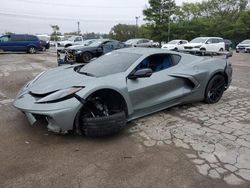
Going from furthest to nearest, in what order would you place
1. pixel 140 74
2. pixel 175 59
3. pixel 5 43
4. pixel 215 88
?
pixel 5 43 → pixel 215 88 → pixel 175 59 → pixel 140 74

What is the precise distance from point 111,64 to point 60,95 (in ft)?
4.26

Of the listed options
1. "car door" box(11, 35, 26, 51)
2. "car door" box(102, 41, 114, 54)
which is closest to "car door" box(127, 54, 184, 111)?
"car door" box(102, 41, 114, 54)

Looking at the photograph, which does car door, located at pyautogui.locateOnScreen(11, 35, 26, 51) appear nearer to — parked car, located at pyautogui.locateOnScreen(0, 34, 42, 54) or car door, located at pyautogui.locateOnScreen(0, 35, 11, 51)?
parked car, located at pyautogui.locateOnScreen(0, 34, 42, 54)

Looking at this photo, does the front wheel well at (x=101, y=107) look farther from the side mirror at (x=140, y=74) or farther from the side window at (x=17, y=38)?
the side window at (x=17, y=38)

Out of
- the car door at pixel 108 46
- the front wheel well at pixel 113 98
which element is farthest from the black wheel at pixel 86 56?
the front wheel well at pixel 113 98

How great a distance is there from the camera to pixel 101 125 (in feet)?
11.4

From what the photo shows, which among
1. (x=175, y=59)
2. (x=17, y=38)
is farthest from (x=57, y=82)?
(x=17, y=38)

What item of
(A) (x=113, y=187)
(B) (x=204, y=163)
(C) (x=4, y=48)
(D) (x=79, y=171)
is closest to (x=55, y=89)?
(D) (x=79, y=171)

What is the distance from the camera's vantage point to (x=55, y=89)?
145 inches

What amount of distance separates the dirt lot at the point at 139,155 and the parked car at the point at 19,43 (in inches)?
678

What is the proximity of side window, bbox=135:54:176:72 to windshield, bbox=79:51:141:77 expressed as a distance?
0.18 metres

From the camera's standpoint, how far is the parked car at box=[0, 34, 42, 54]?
65.6 ft

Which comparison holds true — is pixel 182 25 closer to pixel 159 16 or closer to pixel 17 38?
pixel 159 16

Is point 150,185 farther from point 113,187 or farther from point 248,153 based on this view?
point 248,153
